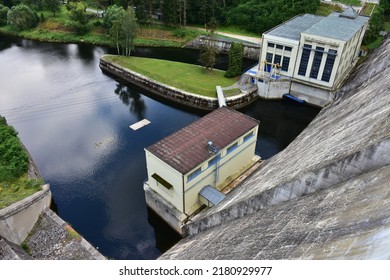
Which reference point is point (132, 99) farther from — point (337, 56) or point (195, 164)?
point (337, 56)

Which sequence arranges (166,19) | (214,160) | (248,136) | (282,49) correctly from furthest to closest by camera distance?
1. (166,19)
2. (282,49)
3. (248,136)
4. (214,160)

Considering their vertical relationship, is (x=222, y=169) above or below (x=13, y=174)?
above

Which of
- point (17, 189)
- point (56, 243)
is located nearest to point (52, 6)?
point (17, 189)

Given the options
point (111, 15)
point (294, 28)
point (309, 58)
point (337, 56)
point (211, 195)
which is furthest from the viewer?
point (111, 15)

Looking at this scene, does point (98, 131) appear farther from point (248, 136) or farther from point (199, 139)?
point (248, 136)

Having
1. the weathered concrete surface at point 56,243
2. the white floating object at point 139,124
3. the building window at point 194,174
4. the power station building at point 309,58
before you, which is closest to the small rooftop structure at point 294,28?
the power station building at point 309,58

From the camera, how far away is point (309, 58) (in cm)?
4697

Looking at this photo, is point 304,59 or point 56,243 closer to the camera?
point 56,243

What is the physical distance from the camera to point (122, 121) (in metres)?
45.6

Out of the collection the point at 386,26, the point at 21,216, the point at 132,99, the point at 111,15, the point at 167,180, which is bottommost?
the point at 132,99

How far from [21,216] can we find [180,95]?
2970 cm

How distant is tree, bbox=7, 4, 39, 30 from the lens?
75.9m

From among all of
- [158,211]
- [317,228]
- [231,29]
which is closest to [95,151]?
[158,211]

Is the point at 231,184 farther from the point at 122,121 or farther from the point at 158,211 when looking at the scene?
the point at 122,121
